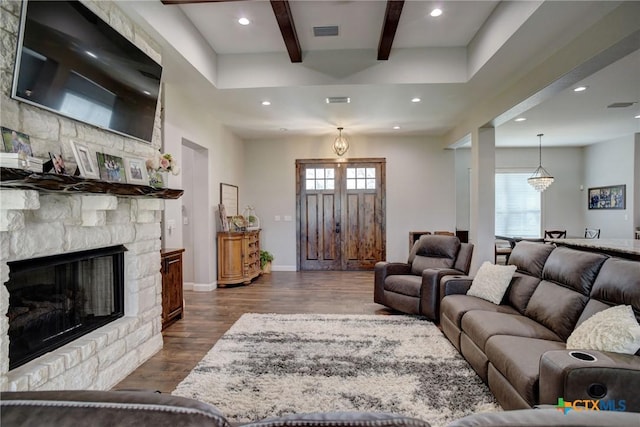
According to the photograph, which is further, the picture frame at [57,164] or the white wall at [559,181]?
the white wall at [559,181]

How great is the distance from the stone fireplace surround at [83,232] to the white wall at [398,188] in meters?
4.14

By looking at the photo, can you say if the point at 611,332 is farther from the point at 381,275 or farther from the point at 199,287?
the point at 199,287

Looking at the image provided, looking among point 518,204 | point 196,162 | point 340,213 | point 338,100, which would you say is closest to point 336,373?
point 338,100

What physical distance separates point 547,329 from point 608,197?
7323 mm

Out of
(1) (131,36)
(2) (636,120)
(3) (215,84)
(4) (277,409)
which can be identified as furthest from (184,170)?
(2) (636,120)

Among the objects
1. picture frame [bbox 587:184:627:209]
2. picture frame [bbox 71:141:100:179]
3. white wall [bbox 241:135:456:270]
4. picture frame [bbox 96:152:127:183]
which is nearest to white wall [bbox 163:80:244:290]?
white wall [bbox 241:135:456:270]

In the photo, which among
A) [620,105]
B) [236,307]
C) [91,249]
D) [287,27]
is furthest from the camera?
[620,105]

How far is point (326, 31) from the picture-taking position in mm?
3715

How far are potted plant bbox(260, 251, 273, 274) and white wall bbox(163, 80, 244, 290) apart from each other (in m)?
1.40

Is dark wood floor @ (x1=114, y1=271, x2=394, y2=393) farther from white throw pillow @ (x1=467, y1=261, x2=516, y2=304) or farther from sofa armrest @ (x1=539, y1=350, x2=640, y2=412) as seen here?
sofa armrest @ (x1=539, y1=350, x2=640, y2=412)

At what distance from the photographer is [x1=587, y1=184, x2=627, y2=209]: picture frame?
725 cm

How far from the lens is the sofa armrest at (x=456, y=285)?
3.45 meters

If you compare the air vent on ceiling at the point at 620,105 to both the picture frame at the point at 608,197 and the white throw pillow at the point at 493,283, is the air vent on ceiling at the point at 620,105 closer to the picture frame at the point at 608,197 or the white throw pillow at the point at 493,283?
the picture frame at the point at 608,197

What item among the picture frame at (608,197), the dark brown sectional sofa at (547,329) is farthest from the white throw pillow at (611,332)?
the picture frame at (608,197)
